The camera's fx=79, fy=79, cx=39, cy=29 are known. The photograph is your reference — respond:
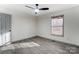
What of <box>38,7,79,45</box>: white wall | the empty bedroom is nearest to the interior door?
the empty bedroom

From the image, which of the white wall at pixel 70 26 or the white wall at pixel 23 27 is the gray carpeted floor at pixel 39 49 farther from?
the white wall at pixel 23 27

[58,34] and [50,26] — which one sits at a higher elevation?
[50,26]

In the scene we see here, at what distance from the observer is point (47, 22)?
19.4 ft

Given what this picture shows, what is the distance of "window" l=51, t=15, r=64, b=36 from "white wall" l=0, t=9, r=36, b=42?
1.89m

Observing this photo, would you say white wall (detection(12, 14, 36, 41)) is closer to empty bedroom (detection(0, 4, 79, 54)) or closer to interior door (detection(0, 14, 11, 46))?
empty bedroom (detection(0, 4, 79, 54))

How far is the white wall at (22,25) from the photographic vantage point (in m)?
4.70

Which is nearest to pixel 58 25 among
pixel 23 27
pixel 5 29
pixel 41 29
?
pixel 41 29

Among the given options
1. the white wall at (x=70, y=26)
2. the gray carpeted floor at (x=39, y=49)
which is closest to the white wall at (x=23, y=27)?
the gray carpeted floor at (x=39, y=49)

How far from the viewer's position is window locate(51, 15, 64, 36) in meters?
4.71

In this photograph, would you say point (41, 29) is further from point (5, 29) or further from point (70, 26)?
point (5, 29)

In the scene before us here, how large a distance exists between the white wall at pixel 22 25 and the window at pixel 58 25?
1.89 metres
